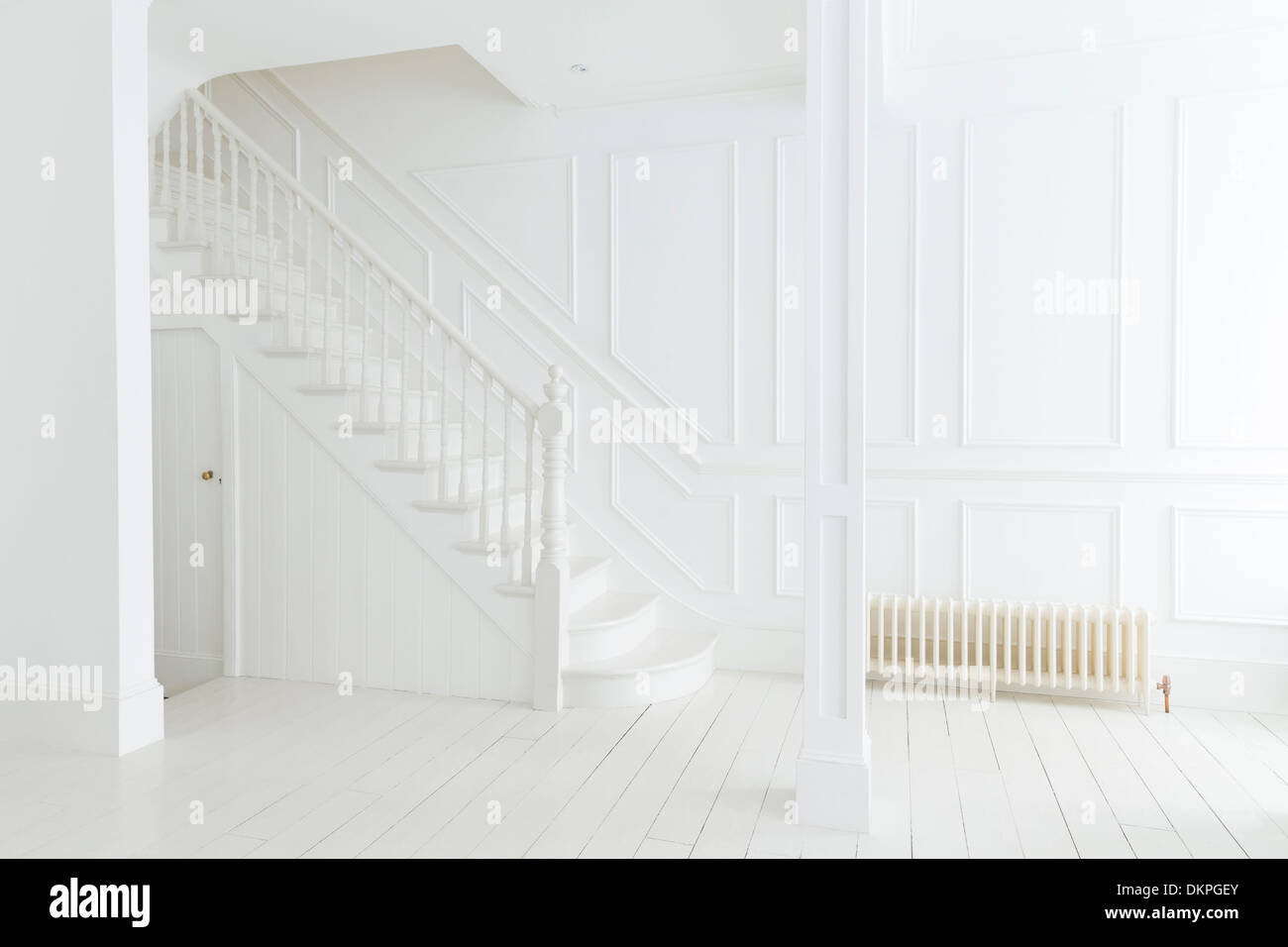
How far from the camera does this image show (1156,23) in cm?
401

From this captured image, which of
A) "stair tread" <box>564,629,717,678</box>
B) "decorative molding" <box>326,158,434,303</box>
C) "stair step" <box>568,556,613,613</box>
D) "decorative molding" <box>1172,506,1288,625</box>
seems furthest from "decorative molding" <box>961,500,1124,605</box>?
"decorative molding" <box>326,158,434,303</box>

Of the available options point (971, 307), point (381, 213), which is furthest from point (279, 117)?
point (971, 307)

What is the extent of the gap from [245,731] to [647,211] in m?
3.18

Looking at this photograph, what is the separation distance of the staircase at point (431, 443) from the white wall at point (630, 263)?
0.38 meters

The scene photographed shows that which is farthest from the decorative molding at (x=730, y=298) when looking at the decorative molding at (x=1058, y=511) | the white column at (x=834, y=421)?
the white column at (x=834, y=421)

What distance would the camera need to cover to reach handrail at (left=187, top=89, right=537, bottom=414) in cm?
412

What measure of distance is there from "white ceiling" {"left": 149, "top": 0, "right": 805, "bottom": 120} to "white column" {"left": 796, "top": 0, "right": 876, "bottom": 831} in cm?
128

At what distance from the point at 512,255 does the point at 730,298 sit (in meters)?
1.29

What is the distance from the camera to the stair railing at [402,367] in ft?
13.1

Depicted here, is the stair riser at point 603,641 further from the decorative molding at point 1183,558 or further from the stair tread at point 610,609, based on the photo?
the decorative molding at point 1183,558

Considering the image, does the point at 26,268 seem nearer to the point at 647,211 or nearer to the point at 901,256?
the point at 647,211

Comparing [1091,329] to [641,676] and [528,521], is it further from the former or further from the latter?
[528,521]

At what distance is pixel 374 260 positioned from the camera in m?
4.29
